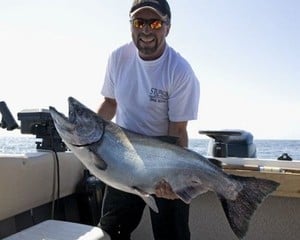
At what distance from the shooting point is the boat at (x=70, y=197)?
9.11 feet

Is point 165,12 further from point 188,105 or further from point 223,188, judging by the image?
point 223,188

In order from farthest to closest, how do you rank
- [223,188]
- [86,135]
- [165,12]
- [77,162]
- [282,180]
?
[77,162]
[282,180]
[165,12]
[223,188]
[86,135]

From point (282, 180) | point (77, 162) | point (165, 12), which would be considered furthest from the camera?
point (77, 162)

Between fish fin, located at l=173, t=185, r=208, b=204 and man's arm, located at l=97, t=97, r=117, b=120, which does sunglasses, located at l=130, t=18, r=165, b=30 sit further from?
fish fin, located at l=173, t=185, r=208, b=204

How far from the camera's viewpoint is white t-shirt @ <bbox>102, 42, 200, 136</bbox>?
2721 millimetres

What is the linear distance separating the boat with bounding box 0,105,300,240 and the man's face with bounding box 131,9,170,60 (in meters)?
0.82

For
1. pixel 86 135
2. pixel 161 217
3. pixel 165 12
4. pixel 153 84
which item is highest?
pixel 165 12

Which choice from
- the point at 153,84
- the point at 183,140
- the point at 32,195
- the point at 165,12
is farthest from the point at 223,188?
the point at 32,195

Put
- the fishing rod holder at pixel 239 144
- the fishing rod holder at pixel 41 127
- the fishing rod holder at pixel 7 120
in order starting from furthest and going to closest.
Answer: the fishing rod holder at pixel 239 144
the fishing rod holder at pixel 41 127
the fishing rod holder at pixel 7 120

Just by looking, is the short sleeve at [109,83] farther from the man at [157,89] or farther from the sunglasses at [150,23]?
the sunglasses at [150,23]

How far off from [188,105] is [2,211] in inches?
52.4

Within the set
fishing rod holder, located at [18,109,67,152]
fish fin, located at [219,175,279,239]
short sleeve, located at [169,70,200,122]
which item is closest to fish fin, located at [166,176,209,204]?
fish fin, located at [219,175,279,239]

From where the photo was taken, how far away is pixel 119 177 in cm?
217

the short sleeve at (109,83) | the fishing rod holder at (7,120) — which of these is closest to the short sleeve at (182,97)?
the short sleeve at (109,83)
